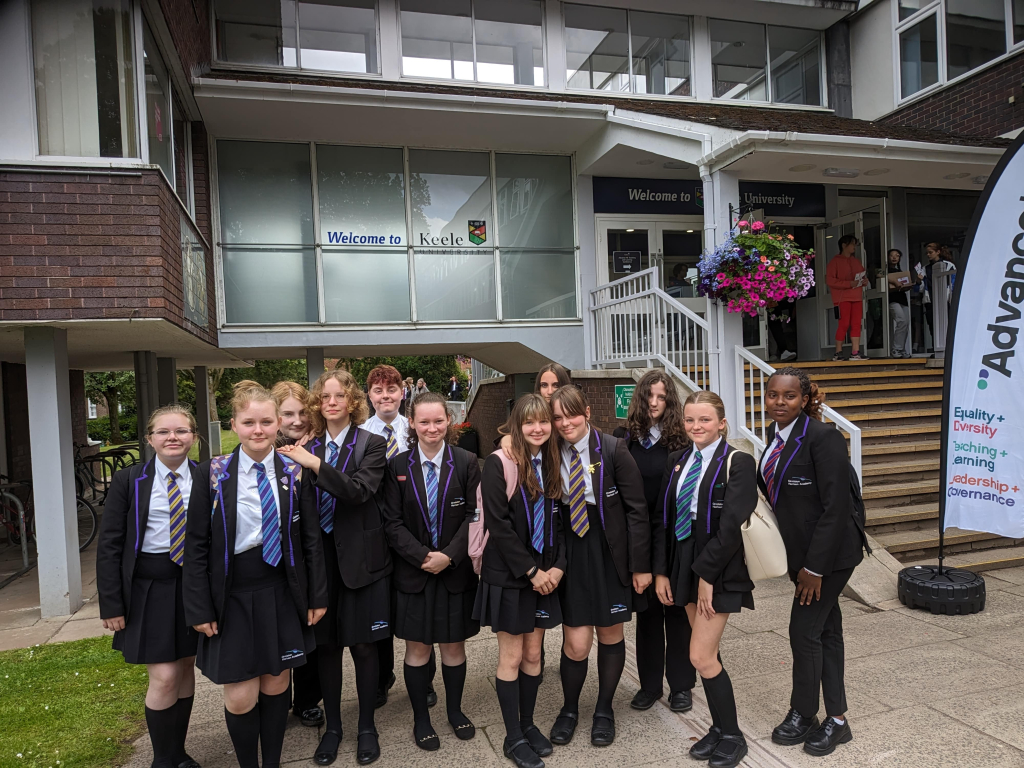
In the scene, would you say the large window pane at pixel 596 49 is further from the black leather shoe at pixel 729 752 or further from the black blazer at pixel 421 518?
the black leather shoe at pixel 729 752

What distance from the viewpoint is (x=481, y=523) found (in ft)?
10.6

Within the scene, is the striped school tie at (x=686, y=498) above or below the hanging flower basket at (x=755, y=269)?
below

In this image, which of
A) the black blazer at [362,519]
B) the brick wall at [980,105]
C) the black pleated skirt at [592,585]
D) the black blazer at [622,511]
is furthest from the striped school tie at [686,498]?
the brick wall at [980,105]

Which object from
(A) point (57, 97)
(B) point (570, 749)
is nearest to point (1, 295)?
(A) point (57, 97)

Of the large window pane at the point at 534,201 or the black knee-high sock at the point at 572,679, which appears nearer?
the black knee-high sock at the point at 572,679

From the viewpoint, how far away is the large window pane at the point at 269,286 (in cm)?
911

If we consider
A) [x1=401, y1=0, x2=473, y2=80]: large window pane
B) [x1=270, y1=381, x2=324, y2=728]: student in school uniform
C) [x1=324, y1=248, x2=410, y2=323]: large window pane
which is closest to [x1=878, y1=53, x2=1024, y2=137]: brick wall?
[x1=401, y1=0, x2=473, y2=80]: large window pane

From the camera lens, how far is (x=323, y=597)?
2994 mm

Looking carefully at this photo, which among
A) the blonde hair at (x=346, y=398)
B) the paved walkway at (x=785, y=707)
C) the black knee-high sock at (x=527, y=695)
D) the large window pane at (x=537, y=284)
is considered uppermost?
the large window pane at (x=537, y=284)

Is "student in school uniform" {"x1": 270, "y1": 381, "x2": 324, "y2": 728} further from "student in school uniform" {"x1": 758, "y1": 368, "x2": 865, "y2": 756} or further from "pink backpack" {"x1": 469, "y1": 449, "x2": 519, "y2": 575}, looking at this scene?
"student in school uniform" {"x1": 758, "y1": 368, "x2": 865, "y2": 756}

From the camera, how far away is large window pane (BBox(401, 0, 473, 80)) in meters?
9.91

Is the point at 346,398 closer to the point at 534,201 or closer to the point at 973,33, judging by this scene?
the point at 534,201

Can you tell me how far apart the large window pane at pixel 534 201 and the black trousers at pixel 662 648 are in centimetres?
746

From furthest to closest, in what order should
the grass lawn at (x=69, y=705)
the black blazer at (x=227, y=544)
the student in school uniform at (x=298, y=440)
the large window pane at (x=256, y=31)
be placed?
the large window pane at (x=256, y=31) → the student in school uniform at (x=298, y=440) → the grass lawn at (x=69, y=705) → the black blazer at (x=227, y=544)
